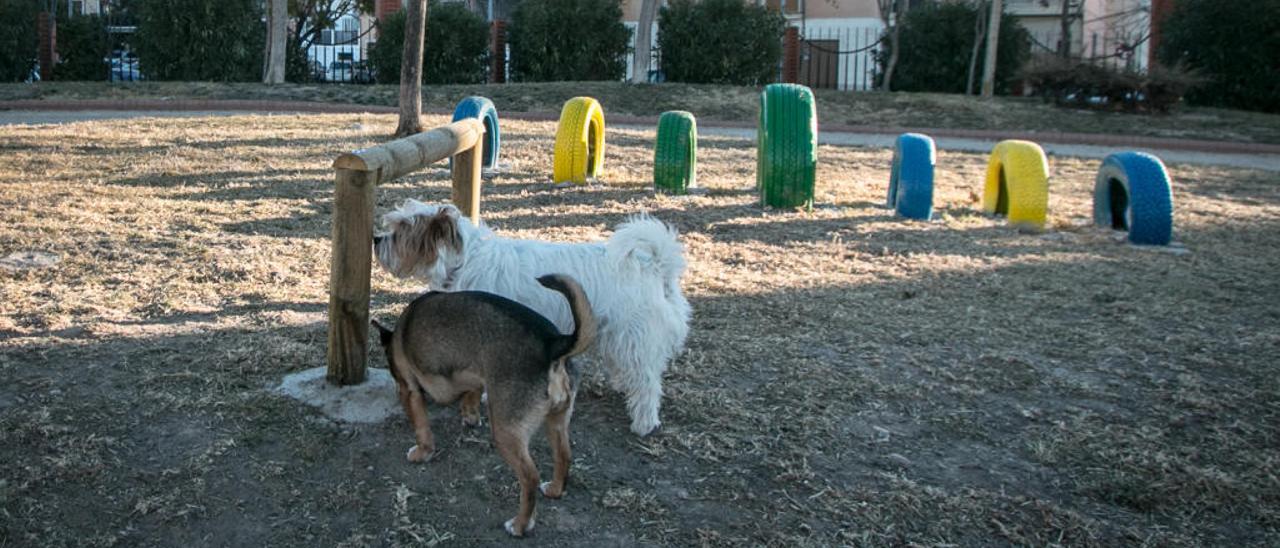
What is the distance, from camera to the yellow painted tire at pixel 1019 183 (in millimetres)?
8945

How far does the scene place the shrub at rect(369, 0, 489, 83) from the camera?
22219 millimetres

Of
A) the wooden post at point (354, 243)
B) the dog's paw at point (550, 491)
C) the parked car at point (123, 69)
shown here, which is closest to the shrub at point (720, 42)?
the parked car at point (123, 69)

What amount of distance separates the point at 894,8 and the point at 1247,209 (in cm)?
1670

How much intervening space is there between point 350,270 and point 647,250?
1.09m

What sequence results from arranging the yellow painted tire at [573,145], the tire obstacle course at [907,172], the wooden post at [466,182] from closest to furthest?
the wooden post at [466,182] → the tire obstacle course at [907,172] → the yellow painted tire at [573,145]

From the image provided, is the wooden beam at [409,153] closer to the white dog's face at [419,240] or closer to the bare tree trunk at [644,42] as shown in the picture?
the white dog's face at [419,240]

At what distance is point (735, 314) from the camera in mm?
5938

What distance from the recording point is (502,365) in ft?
11.6

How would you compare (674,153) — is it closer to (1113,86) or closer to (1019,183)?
(1019,183)

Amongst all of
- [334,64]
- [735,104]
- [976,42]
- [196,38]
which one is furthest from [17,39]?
[976,42]

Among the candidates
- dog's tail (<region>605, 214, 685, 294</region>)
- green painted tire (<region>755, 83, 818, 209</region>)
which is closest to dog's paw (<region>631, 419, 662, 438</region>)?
dog's tail (<region>605, 214, 685, 294</region>)

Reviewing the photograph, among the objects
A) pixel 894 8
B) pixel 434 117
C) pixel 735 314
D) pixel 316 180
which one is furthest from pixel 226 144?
pixel 894 8

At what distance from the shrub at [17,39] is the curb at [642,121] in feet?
16.5

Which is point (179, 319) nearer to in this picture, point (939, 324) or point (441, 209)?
point (441, 209)
